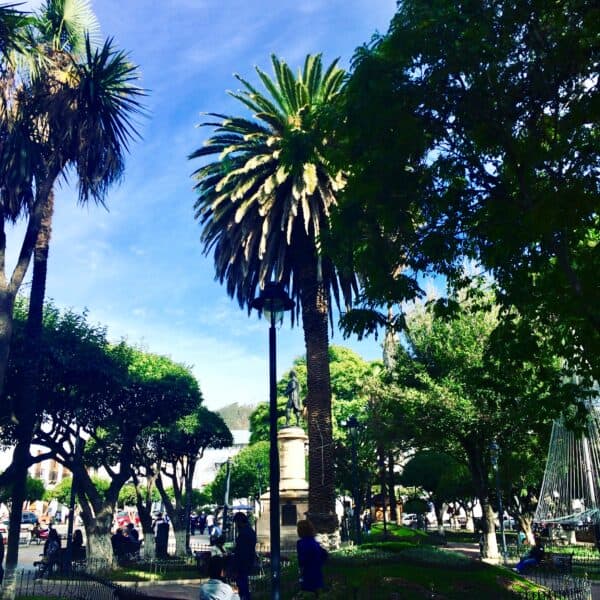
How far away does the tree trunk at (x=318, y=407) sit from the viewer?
69.7ft

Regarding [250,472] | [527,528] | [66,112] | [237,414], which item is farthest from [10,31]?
[237,414]

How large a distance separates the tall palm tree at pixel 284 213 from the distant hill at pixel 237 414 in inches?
4732

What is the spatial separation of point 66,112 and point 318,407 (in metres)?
13.4

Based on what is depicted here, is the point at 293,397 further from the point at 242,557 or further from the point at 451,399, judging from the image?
the point at 242,557

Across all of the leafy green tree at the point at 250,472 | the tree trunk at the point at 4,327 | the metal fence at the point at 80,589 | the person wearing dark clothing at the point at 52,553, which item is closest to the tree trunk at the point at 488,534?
→ the metal fence at the point at 80,589

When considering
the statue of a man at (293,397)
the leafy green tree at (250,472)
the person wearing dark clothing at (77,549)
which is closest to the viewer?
the person wearing dark clothing at (77,549)

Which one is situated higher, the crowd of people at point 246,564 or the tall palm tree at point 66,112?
the tall palm tree at point 66,112

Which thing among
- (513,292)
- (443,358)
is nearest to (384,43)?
(513,292)

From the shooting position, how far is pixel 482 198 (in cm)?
945

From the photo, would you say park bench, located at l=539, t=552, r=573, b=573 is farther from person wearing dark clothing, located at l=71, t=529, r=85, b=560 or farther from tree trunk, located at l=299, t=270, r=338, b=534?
person wearing dark clothing, located at l=71, t=529, r=85, b=560

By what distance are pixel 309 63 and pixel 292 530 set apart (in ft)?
65.4

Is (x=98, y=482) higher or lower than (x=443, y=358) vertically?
lower

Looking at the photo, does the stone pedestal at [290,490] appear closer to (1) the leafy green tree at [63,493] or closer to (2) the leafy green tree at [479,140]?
(2) the leafy green tree at [479,140]

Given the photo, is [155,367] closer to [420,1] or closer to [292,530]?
[292,530]
